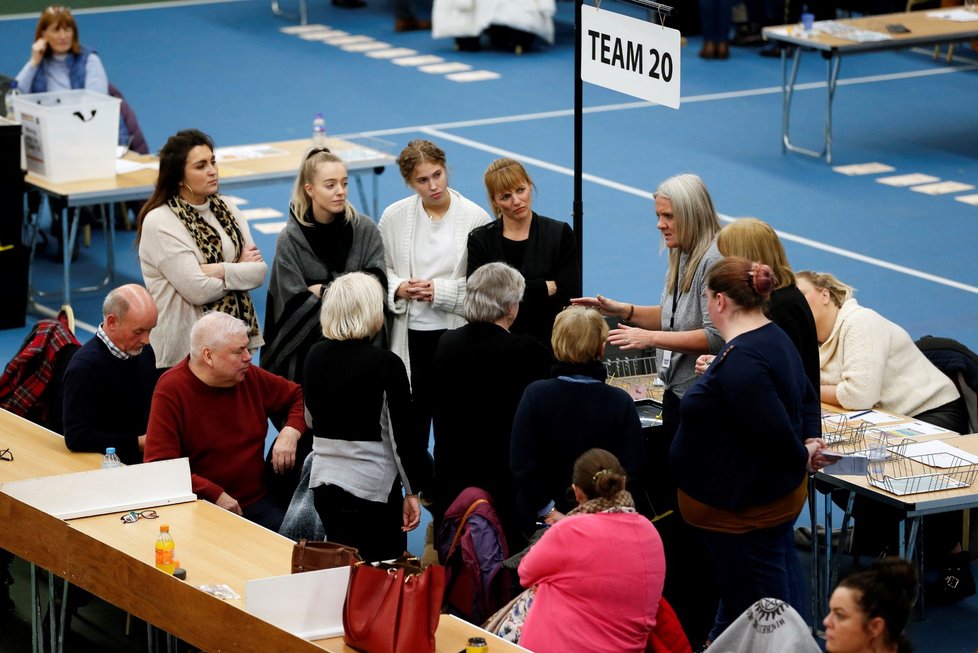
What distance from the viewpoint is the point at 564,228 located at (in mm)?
6766

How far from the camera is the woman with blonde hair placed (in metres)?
6.86

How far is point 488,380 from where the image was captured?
576 cm

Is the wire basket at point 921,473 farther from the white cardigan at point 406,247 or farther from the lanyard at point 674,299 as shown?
the white cardigan at point 406,247

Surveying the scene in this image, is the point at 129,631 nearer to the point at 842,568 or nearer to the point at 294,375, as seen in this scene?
the point at 294,375

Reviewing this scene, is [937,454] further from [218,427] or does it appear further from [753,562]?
[218,427]

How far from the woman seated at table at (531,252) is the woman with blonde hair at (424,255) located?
198 mm

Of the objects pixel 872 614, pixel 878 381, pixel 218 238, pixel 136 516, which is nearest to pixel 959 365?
pixel 878 381

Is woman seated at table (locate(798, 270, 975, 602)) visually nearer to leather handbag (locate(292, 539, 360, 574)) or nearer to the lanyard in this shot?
the lanyard

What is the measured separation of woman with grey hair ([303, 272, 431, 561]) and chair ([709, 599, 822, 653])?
1.55m

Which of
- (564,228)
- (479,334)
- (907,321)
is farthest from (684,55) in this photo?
(479,334)

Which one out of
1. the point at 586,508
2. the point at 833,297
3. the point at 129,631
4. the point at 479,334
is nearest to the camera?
the point at 586,508

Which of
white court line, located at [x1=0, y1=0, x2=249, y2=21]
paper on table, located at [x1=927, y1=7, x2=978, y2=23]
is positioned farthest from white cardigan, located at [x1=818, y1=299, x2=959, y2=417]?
white court line, located at [x1=0, y1=0, x2=249, y2=21]

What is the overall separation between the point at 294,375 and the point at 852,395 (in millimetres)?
2411

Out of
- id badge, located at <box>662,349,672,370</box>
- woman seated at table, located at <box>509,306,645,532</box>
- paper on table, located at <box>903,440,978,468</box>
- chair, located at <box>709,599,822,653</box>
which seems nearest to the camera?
chair, located at <box>709,599,822,653</box>
